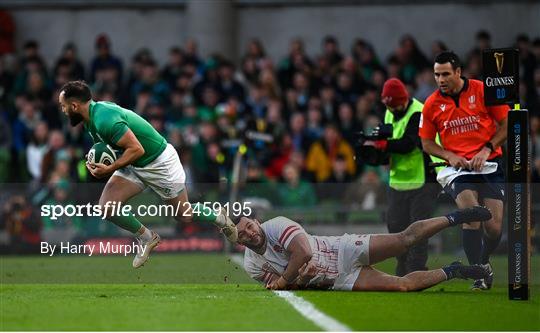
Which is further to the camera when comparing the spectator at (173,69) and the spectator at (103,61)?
the spectator at (103,61)

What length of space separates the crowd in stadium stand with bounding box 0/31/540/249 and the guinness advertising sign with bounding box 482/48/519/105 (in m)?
8.48

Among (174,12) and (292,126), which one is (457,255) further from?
(174,12)

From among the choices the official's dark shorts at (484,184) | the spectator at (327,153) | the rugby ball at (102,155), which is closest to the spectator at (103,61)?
the spectator at (327,153)

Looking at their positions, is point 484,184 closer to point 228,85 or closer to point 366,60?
point 228,85

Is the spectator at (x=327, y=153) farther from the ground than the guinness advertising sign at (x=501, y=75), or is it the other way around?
the guinness advertising sign at (x=501, y=75)

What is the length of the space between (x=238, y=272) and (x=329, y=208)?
8.29 feet

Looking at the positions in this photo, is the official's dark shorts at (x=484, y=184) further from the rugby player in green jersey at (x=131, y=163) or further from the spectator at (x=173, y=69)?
the spectator at (x=173, y=69)

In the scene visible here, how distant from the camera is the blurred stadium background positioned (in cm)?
1591

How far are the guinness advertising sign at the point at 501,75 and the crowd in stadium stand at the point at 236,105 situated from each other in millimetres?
8482

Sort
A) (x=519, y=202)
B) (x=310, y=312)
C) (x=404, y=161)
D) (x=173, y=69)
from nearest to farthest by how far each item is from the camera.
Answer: (x=310, y=312) → (x=519, y=202) → (x=404, y=161) → (x=173, y=69)

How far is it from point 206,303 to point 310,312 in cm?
108

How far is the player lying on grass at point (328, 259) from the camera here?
12.8 meters

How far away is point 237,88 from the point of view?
23.7 metres
